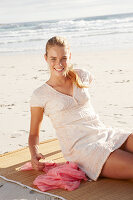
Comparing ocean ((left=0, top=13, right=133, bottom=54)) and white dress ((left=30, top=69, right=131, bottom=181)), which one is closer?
white dress ((left=30, top=69, right=131, bottom=181))

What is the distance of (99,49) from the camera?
12984mm

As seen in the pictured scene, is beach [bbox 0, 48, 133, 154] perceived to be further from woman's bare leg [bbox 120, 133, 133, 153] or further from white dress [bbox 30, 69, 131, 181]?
woman's bare leg [bbox 120, 133, 133, 153]

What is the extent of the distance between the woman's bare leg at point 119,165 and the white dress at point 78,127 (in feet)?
0.24

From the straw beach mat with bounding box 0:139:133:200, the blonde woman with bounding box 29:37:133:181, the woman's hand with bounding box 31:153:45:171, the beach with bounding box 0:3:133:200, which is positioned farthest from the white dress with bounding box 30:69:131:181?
the beach with bounding box 0:3:133:200

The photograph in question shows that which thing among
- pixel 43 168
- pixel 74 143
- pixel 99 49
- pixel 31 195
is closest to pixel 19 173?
pixel 43 168

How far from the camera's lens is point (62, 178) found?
2941 mm

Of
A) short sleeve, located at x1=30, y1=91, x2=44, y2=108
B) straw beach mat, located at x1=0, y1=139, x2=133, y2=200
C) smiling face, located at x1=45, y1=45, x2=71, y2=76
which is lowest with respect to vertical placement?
straw beach mat, located at x1=0, y1=139, x2=133, y2=200

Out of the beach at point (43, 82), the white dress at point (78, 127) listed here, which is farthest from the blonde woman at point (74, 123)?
the beach at point (43, 82)

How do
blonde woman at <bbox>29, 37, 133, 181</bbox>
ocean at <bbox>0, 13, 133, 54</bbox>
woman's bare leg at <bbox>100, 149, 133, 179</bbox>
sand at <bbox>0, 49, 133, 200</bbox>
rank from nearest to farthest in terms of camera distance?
woman's bare leg at <bbox>100, 149, 133, 179</bbox>
blonde woman at <bbox>29, 37, 133, 181</bbox>
sand at <bbox>0, 49, 133, 200</bbox>
ocean at <bbox>0, 13, 133, 54</bbox>

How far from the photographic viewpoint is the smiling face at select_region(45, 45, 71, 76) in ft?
9.58

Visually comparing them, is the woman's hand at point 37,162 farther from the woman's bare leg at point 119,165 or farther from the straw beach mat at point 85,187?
the woman's bare leg at point 119,165

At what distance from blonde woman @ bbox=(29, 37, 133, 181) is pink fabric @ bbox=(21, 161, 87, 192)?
72 millimetres

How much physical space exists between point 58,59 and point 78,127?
585 mm

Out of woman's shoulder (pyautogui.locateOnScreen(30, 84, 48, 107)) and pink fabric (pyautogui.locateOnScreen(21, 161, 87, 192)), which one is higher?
woman's shoulder (pyautogui.locateOnScreen(30, 84, 48, 107))
